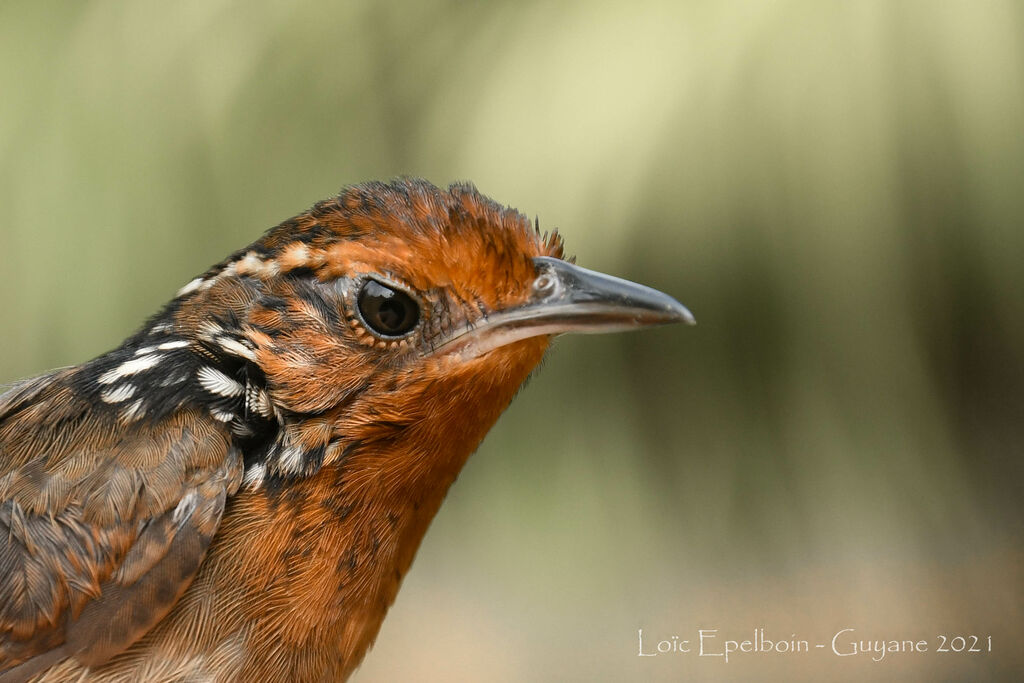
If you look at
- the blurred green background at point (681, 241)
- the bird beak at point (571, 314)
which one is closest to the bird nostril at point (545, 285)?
the bird beak at point (571, 314)

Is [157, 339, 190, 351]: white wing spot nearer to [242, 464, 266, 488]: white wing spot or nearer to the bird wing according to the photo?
the bird wing

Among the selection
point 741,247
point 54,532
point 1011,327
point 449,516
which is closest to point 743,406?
point 741,247

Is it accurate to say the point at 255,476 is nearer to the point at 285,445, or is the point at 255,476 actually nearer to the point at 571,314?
the point at 285,445

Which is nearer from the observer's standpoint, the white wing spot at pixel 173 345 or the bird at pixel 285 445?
the bird at pixel 285 445

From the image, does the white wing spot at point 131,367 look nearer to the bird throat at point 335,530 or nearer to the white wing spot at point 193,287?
the white wing spot at point 193,287

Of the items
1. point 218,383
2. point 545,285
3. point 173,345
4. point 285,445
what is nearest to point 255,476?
point 285,445

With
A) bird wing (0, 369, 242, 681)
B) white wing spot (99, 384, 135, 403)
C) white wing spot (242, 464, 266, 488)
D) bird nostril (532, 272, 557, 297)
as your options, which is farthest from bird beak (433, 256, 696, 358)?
white wing spot (99, 384, 135, 403)
